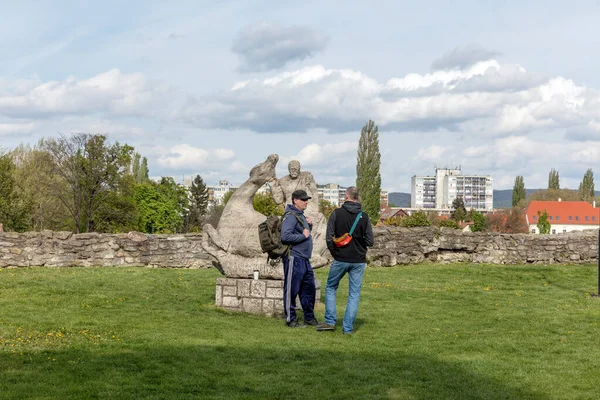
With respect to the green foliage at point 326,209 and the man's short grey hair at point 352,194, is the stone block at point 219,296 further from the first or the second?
the green foliage at point 326,209

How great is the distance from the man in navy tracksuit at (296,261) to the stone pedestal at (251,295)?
35.4 inches

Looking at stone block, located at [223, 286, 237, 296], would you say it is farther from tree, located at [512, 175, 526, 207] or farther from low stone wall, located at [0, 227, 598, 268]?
tree, located at [512, 175, 526, 207]

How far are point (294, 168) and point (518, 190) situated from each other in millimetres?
129739

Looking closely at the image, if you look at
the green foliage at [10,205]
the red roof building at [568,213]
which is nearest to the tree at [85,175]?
the green foliage at [10,205]

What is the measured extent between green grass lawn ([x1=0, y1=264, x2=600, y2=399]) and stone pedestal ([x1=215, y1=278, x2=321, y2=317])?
0.82ft

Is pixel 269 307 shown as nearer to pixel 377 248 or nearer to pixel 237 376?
pixel 237 376

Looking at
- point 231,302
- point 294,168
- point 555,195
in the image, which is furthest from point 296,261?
point 555,195

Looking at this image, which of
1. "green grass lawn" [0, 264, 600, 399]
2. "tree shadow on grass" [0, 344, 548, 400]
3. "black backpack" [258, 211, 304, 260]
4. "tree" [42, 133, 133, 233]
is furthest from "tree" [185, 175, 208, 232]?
"tree shadow on grass" [0, 344, 548, 400]

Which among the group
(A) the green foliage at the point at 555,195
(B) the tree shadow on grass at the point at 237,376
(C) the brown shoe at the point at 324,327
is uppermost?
(A) the green foliage at the point at 555,195

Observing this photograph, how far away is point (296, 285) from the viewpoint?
33.2ft

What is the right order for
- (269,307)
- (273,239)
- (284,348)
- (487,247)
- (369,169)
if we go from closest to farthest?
1. (284,348)
2. (273,239)
3. (269,307)
4. (487,247)
5. (369,169)

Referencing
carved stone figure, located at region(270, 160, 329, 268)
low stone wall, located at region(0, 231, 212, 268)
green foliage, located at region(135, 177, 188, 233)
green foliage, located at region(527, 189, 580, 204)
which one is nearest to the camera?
carved stone figure, located at region(270, 160, 329, 268)

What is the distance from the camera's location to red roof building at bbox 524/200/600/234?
116500 mm

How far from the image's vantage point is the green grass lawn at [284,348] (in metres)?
6.65
